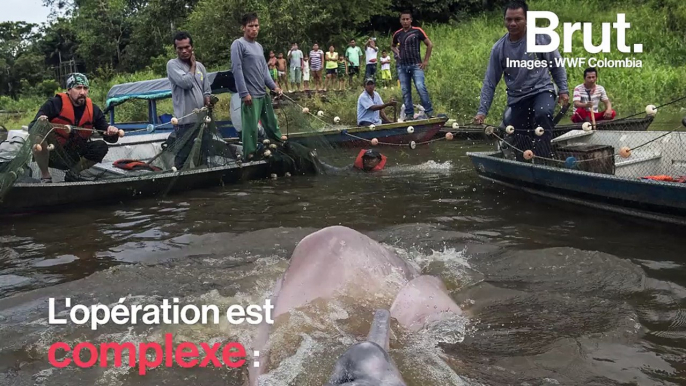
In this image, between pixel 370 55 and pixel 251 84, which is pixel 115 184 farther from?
pixel 370 55

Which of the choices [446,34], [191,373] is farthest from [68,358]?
[446,34]

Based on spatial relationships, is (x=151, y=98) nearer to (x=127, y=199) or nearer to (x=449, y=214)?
(x=127, y=199)

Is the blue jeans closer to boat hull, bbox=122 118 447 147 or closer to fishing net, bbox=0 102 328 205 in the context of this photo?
boat hull, bbox=122 118 447 147

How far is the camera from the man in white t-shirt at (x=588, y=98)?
376 inches

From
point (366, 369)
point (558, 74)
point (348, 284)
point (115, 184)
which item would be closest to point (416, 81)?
point (558, 74)

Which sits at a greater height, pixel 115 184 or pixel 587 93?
pixel 587 93

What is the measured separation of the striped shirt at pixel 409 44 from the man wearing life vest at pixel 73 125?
588 cm

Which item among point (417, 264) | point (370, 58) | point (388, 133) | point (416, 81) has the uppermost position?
point (370, 58)

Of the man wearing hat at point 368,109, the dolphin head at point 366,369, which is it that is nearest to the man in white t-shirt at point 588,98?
the man wearing hat at point 368,109

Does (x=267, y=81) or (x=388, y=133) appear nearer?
(x=267, y=81)

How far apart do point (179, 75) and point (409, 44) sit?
4.84m

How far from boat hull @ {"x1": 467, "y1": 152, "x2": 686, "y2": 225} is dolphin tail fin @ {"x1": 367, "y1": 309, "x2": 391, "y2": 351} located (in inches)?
154

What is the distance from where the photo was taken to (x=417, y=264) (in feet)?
15.9

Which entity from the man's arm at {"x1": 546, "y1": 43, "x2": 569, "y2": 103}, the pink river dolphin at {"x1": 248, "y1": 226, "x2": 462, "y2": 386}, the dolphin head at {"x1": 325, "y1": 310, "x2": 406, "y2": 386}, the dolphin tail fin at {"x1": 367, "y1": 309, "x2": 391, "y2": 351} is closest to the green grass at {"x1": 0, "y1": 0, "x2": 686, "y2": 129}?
the man's arm at {"x1": 546, "y1": 43, "x2": 569, "y2": 103}
